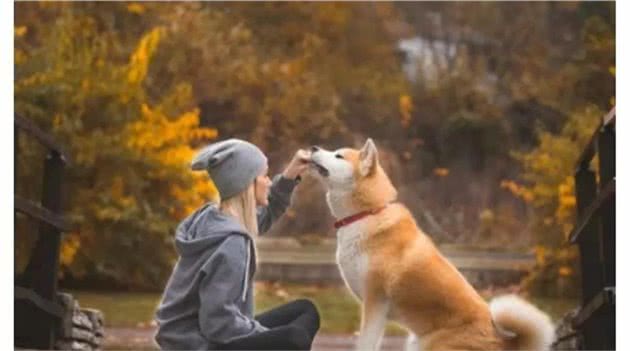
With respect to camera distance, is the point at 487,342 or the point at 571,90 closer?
the point at 487,342

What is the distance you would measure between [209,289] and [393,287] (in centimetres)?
150

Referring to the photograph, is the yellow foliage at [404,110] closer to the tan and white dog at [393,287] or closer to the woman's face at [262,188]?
the tan and white dog at [393,287]

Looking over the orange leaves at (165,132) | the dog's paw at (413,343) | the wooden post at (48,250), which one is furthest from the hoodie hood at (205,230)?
the orange leaves at (165,132)

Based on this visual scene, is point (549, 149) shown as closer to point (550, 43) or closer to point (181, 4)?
point (550, 43)

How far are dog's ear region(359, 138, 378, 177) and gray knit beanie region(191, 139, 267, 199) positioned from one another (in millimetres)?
1107

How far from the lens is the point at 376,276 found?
377 centimetres

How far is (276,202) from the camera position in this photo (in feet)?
9.68

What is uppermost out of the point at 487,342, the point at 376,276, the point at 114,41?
the point at 114,41

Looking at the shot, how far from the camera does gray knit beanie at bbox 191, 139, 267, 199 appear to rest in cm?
260

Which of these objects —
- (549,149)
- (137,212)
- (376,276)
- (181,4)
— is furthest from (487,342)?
(181,4)

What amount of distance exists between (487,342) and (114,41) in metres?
2.53

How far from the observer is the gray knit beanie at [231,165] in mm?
2596

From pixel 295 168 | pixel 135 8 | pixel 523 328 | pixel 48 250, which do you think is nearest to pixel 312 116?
pixel 135 8

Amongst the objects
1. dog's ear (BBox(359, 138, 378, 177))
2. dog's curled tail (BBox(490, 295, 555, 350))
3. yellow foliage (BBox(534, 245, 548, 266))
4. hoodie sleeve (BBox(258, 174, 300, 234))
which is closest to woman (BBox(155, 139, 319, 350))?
hoodie sleeve (BBox(258, 174, 300, 234))
